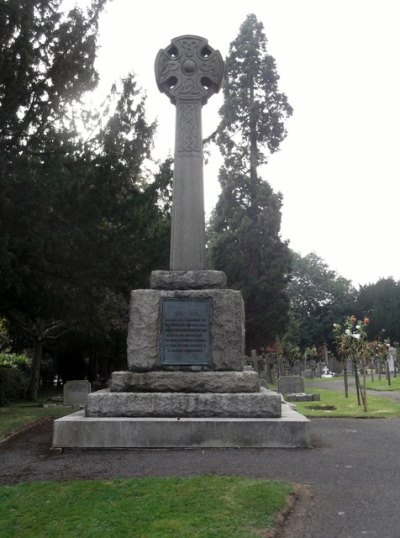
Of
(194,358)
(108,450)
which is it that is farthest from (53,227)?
(108,450)

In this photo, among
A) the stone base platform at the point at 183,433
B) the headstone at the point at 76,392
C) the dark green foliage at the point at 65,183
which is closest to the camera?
the stone base platform at the point at 183,433

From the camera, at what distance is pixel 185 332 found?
7316 mm

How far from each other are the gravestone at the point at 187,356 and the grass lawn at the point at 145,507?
1.66 metres

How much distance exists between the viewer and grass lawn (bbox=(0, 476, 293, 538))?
140 inches

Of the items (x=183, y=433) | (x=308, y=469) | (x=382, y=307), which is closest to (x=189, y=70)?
(x=183, y=433)

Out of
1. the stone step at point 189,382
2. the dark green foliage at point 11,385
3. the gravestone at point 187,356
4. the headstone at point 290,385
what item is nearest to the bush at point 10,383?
the dark green foliage at point 11,385

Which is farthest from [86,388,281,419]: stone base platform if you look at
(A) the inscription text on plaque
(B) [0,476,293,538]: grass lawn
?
(B) [0,476,293,538]: grass lawn

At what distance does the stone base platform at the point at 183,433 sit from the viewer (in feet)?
20.8

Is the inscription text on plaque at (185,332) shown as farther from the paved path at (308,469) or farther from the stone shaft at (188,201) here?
the paved path at (308,469)

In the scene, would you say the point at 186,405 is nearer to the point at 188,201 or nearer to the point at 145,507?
the point at 145,507

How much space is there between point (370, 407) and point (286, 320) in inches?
619

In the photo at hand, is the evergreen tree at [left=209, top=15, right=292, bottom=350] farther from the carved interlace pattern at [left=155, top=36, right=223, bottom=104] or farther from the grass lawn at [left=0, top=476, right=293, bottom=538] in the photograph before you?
the grass lawn at [left=0, top=476, right=293, bottom=538]

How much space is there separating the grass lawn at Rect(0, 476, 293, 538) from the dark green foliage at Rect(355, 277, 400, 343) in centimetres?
5106

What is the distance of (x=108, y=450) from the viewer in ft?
20.7
